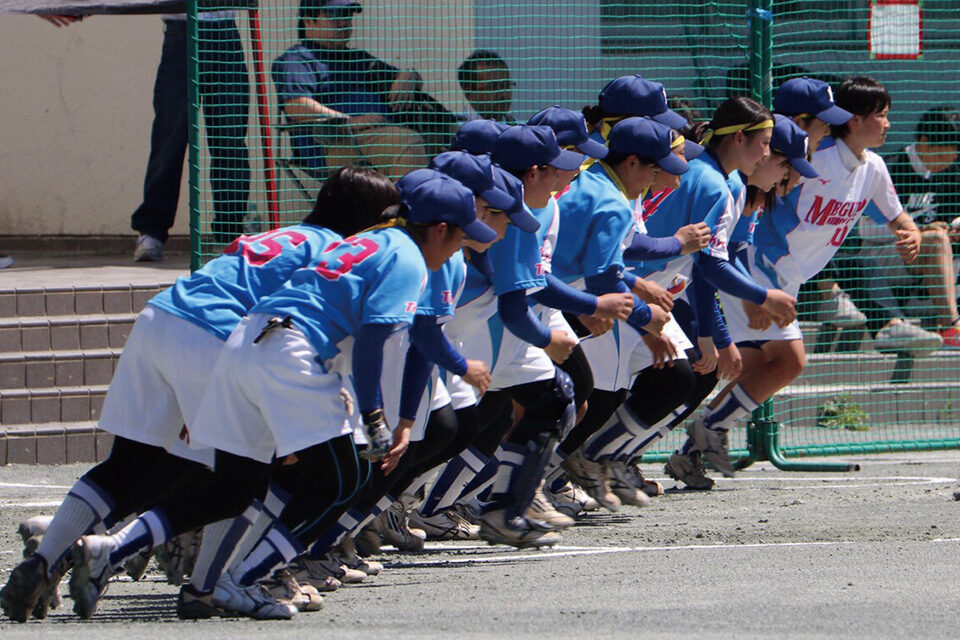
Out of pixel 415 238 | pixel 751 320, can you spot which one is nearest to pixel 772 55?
pixel 751 320

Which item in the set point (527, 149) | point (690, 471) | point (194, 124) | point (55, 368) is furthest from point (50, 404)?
point (527, 149)

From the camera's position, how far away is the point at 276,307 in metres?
5.23

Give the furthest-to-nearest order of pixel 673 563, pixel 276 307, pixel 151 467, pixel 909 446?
pixel 909 446 → pixel 673 563 → pixel 151 467 → pixel 276 307

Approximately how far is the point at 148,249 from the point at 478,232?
5.99 metres

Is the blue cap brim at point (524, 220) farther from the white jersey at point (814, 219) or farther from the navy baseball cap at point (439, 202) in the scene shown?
the white jersey at point (814, 219)

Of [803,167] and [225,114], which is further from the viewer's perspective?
[225,114]

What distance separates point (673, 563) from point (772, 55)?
4.36 meters

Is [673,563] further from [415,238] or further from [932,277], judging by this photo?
[932,277]

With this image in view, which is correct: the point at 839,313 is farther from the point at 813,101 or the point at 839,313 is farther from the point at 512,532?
the point at 512,532

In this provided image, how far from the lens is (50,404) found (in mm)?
9281

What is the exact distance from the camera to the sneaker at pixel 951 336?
36.4ft

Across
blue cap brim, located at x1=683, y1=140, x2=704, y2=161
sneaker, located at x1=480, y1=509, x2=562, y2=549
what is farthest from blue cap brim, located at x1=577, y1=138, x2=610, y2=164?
sneaker, located at x1=480, y1=509, x2=562, y2=549

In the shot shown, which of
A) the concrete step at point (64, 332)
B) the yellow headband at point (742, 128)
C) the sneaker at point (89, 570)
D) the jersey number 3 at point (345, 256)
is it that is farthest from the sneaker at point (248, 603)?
the concrete step at point (64, 332)

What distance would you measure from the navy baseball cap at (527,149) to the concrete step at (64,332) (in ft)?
11.8
